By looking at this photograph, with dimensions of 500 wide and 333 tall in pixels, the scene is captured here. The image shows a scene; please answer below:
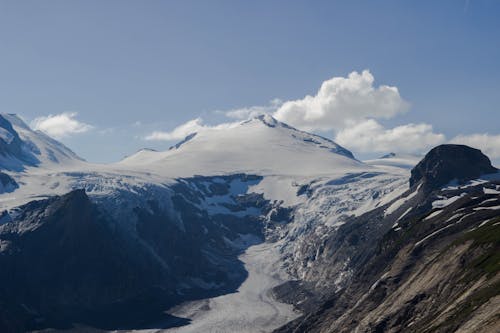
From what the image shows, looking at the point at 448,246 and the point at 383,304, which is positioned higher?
the point at 448,246

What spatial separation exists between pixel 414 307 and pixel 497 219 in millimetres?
35338

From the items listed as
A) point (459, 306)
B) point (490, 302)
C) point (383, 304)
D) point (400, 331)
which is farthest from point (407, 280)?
point (490, 302)

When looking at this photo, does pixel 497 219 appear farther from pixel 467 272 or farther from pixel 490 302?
pixel 490 302

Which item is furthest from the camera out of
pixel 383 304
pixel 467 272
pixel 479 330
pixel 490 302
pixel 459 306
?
pixel 383 304

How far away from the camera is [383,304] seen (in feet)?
635

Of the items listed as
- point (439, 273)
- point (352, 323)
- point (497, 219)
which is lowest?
point (352, 323)

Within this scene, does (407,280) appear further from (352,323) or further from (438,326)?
(438,326)

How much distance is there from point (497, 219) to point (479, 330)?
230 ft

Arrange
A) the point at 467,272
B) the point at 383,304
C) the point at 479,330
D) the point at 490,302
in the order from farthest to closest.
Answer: the point at 383,304 → the point at 467,272 → the point at 490,302 → the point at 479,330

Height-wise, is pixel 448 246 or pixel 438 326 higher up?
pixel 448 246

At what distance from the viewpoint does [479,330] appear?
430 ft

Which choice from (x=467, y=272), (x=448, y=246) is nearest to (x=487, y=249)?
(x=467, y=272)

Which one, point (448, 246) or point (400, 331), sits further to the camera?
point (448, 246)

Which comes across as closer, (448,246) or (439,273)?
(439,273)
